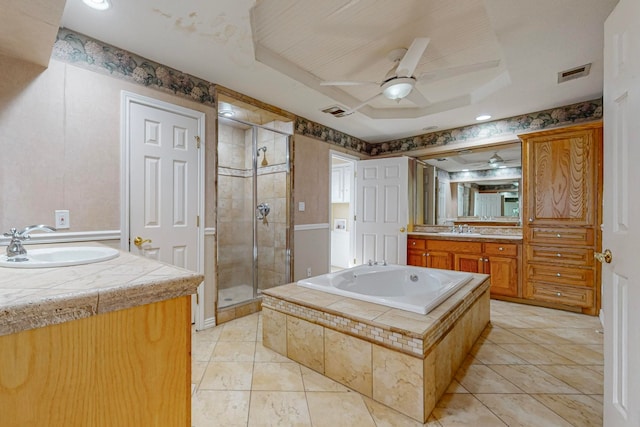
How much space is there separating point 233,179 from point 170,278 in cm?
290

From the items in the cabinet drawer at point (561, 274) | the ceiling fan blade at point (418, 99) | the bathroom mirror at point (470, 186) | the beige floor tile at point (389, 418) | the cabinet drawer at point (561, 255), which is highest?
the ceiling fan blade at point (418, 99)

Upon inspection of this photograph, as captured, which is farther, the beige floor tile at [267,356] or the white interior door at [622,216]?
the beige floor tile at [267,356]

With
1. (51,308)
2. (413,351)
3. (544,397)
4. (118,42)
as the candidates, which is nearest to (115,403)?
(51,308)

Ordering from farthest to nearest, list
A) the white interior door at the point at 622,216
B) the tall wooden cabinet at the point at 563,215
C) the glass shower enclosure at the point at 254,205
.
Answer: the glass shower enclosure at the point at 254,205, the tall wooden cabinet at the point at 563,215, the white interior door at the point at 622,216

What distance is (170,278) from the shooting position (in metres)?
0.82

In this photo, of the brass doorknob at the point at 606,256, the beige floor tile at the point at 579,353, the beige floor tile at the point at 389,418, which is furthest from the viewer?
the beige floor tile at the point at 579,353

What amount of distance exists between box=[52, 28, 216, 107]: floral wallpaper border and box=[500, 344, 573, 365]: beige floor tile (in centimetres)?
328

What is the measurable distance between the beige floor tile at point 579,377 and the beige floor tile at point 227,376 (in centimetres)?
199

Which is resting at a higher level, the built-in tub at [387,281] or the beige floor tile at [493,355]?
the built-in tub at [387,281]

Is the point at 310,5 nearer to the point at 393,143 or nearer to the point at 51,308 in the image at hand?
the point at 51,308

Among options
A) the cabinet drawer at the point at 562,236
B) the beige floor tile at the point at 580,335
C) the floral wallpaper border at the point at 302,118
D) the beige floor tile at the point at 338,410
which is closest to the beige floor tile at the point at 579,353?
the beige floor tile at the point at 580,335

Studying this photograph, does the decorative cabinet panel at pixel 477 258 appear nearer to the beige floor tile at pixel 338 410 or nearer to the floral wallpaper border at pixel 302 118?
the floral wallpaper border at pixel 302 118

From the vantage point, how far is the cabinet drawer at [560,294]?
287cm

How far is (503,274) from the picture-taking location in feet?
10.9
